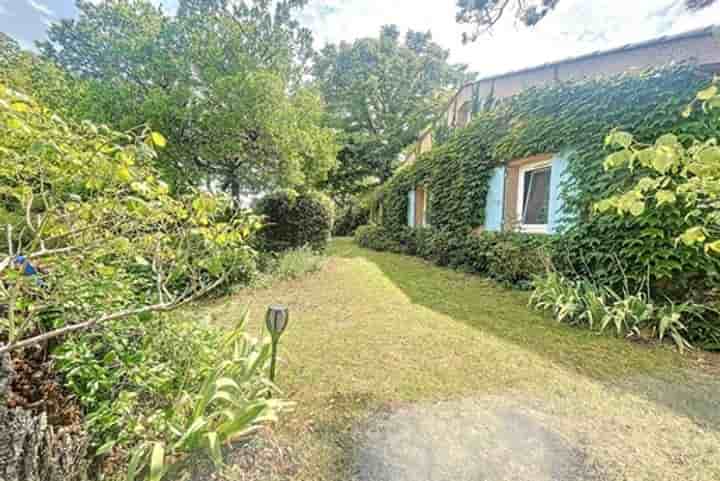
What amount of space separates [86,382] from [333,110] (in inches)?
841

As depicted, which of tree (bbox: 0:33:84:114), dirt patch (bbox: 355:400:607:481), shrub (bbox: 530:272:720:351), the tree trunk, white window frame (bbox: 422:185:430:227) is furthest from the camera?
white window frame (bbox: 422:185:430:227)

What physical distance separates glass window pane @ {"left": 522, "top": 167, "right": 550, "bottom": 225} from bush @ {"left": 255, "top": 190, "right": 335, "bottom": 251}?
4.64 meters

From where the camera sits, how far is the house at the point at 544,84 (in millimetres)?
5090

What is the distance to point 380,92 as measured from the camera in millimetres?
19906

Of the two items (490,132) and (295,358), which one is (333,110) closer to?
(490,132)

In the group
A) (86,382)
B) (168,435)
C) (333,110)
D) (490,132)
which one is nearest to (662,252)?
(490,132)

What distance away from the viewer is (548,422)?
6.67 feet

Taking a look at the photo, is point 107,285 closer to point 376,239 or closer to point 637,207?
point 637,207

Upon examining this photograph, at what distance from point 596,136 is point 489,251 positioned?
2.60 metres

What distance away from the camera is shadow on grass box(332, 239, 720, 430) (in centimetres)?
235

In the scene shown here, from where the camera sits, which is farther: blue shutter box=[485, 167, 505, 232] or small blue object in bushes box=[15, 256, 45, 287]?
blue shutter box=[485, 167, 505, 232]

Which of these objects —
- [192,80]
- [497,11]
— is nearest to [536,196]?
[497,11]

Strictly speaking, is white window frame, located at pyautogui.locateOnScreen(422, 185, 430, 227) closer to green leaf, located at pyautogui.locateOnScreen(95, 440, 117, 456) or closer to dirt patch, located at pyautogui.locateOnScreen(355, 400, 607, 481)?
dirt patch, located at pyautogui.locateOnScreen(355, 400, 607, 481)

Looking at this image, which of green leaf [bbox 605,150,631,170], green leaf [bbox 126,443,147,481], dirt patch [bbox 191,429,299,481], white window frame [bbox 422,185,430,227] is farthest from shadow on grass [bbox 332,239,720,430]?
white window frame [bbox 422,185,430,227]
